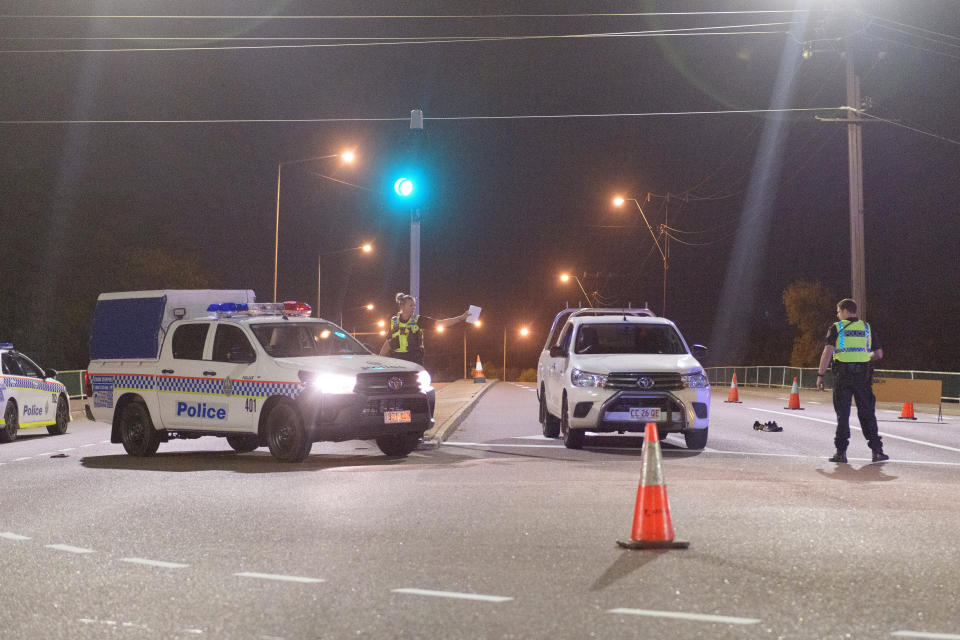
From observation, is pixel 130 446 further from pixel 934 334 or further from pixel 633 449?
pixel 934 334

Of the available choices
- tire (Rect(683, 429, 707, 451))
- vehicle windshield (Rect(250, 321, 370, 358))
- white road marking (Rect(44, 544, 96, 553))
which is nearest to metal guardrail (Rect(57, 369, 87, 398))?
vehicle windshield (Rect(250, 321, 370, 358))

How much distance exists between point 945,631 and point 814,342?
6814 centimetres

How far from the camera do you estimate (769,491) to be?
10.8m

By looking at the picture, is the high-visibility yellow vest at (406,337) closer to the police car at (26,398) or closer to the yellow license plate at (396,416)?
the yellow license plate at (396,416)

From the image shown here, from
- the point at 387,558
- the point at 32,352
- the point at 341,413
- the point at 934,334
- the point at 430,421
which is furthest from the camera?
the point at 934,334

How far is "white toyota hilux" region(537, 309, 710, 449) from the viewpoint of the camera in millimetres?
15109

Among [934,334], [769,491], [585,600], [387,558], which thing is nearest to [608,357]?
[769,491]

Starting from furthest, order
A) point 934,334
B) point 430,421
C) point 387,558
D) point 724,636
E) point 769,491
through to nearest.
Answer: point 934,334 < point 430,421 < point 769,491 < point 387,558 < point 724,636

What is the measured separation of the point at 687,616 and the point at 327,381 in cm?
837

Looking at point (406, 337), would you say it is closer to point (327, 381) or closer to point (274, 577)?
point (327, 381)

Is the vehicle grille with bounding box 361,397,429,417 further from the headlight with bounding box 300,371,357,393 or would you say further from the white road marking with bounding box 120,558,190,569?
the white road marking with bounding box 120,558,190,569

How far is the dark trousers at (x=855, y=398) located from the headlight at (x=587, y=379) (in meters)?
2.97

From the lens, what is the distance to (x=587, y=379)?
607 inches

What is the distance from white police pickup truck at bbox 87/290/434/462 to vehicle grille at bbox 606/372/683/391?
2.44 meters
